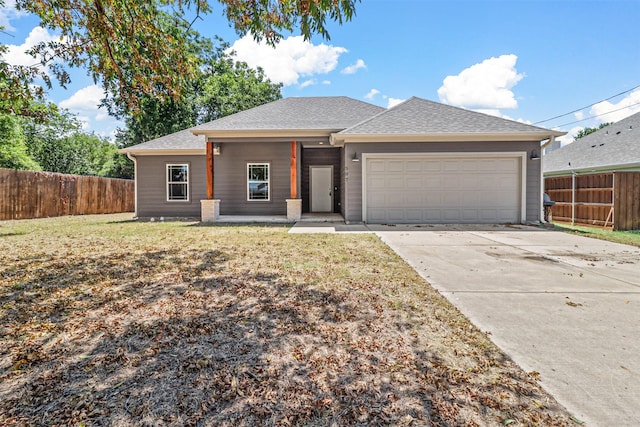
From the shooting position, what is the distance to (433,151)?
10406mm

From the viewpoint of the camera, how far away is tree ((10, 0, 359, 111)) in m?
5.20

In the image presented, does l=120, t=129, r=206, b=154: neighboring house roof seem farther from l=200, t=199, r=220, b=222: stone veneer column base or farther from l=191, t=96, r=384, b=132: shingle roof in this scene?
l=200, t=199, r=220, b=222: stone veneer column base

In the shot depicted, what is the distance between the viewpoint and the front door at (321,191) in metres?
14.5

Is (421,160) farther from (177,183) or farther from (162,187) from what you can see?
(162,187)

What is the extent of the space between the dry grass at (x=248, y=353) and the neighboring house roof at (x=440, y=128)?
651cm

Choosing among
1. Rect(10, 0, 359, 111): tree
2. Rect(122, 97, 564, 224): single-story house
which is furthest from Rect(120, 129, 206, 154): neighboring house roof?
Rect(10, 0, 359, 111): tree

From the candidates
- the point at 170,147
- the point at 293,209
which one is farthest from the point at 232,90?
the point at 293,209

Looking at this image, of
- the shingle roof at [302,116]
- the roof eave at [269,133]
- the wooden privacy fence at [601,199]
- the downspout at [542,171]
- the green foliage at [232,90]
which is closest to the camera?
the wooden privacy fence at [601,199]

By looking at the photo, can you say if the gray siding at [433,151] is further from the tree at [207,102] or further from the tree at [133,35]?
the tree at [207,102]

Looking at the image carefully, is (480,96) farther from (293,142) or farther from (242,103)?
(293,142)

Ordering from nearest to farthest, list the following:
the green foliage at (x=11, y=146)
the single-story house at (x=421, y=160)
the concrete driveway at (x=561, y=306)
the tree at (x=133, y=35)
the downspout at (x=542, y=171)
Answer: the concrete driveway at (x=561, y=306) < the tree at (x=133, y=35) < the downspout at (x=542, y=171) < the single-story house at (x=421, y=160) < the green foliage at (x=11, y=146)

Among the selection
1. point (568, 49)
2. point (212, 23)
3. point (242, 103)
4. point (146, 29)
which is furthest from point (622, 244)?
point (242, 103)

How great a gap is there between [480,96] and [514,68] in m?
16.9

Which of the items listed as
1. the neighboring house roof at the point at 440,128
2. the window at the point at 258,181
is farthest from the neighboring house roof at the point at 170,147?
the neighboring house roof at the point at 440,128
